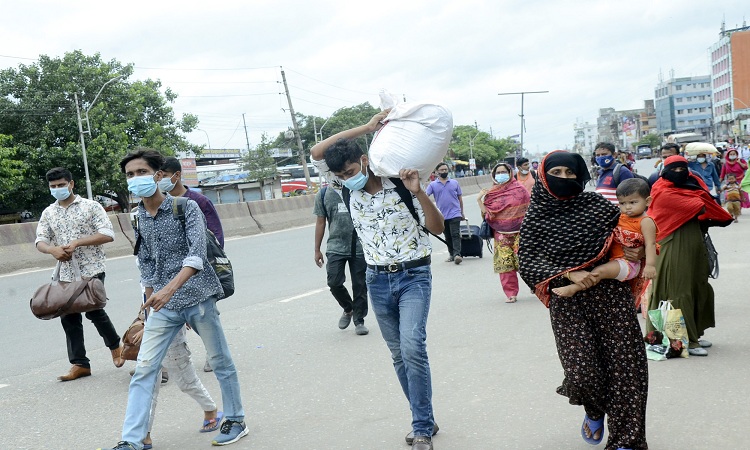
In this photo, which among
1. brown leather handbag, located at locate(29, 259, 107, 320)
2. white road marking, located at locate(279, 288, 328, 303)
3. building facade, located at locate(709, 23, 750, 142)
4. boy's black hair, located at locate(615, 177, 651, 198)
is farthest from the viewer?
building facade, located at locate(709, 23, 750, 142)

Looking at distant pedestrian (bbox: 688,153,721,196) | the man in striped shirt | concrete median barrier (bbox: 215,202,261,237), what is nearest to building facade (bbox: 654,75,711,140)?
concrete median barrier (bbox: 215,202,261,237)

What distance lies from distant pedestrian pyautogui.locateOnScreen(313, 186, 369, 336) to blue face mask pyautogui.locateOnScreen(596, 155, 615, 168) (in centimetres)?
261

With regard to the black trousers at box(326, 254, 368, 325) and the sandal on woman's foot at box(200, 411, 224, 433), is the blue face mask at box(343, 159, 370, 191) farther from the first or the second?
the black trousers at box(326, 254, 368, 325)

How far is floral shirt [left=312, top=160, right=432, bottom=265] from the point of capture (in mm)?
4156

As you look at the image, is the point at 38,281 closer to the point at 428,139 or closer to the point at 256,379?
the point at 256,379

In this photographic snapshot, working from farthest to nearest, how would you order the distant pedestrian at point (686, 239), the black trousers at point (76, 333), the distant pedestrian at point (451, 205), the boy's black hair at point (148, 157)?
the distant pedestrian at point (451, 205)
the black trousers at point (76, 333)
the distant pedestrian at point (686, 239)
the boy's black hair at point (148, 157)

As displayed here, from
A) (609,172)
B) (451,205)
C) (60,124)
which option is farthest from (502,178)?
(60,124)

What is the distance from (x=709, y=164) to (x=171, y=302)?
1293 cm

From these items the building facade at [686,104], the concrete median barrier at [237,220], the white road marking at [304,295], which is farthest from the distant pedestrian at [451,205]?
the building facade at [686,104]

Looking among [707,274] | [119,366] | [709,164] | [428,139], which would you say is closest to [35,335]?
[119,366]

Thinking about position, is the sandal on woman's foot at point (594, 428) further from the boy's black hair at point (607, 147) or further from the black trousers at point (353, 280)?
the boy's black hair at point (607, 147)

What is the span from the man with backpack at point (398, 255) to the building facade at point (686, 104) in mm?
163738

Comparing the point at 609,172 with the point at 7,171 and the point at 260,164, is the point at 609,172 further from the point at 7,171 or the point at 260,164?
the point at 260,164

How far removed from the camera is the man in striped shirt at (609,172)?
7984mm
